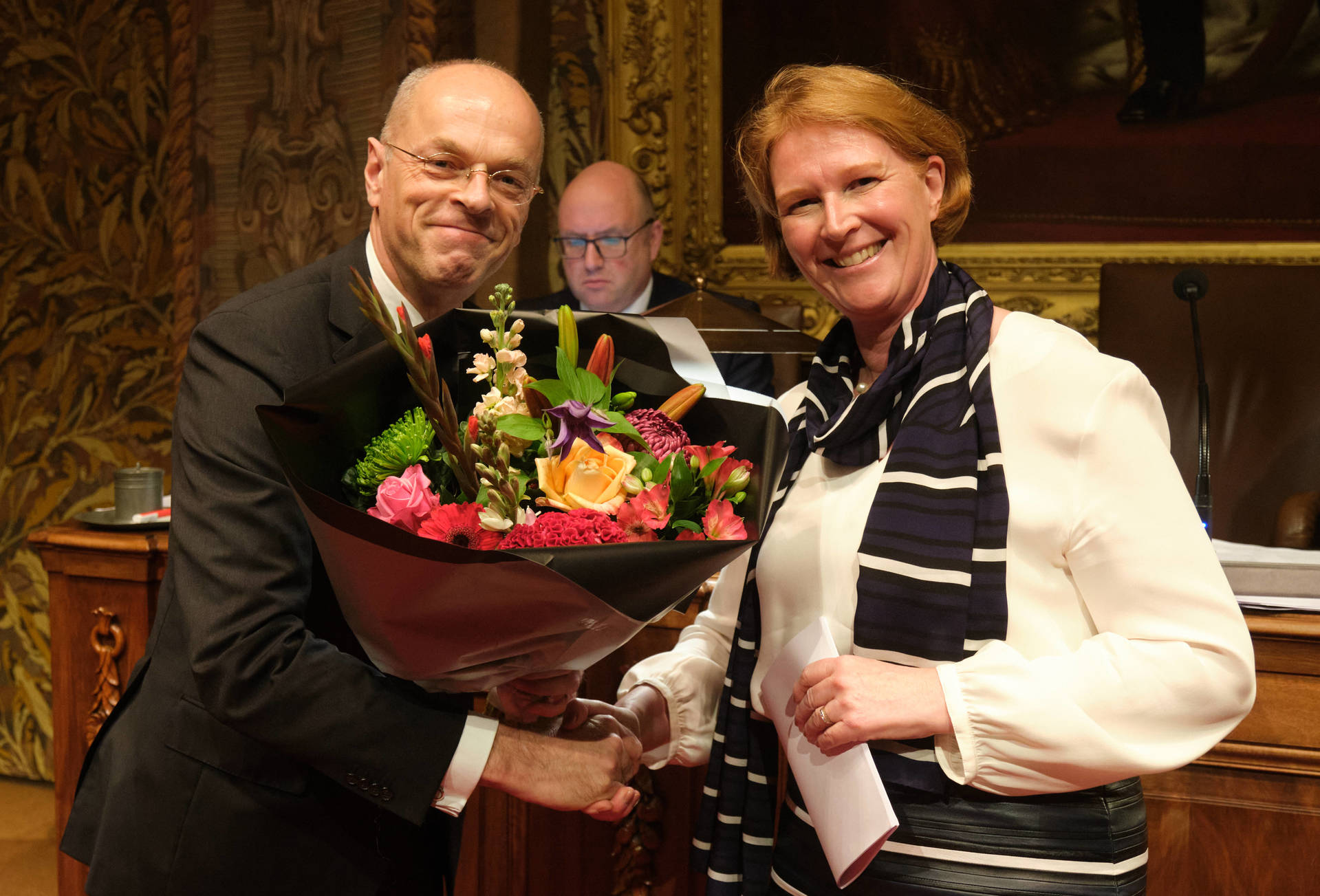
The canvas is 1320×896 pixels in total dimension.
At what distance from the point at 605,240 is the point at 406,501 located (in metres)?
2.79

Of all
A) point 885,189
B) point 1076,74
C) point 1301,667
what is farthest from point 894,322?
point 1076,74

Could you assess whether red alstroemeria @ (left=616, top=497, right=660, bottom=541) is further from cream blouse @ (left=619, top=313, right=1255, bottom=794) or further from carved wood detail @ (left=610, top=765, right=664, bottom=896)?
carved wood detail @ (left=610, top=765, right=664, bottom=896)

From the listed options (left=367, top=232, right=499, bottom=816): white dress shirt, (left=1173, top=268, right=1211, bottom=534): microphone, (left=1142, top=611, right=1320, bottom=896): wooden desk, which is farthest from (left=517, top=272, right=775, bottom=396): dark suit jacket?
Answer: (left=367, top=232, right=499, bottom=816): white dress shirt

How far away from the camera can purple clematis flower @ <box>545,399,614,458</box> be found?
40.0 inches

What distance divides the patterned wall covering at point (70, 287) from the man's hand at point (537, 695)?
10.3 feet

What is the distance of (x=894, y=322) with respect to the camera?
4.58 feet

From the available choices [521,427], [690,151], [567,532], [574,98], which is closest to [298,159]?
[574,98]

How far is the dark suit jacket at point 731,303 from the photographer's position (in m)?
3.45

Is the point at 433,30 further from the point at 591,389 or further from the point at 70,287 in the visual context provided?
the point at 591,389

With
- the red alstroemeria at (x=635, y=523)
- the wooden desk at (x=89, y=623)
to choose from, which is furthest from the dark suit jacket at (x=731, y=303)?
the red alstroemeria at (x=635, y=523)

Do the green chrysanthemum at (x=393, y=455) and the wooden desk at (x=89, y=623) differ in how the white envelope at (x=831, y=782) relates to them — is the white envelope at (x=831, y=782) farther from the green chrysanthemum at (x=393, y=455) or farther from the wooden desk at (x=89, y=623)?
the wooden desk at (x=89, y=623)

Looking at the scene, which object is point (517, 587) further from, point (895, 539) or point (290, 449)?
point (895, 539)

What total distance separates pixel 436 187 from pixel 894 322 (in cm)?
61

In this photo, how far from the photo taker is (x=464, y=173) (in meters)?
1.38
